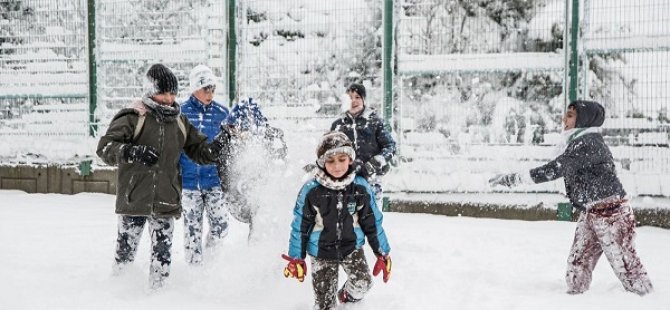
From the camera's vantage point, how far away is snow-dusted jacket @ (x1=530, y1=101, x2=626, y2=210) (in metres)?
4.69

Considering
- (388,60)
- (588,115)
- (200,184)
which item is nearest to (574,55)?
(388,60)

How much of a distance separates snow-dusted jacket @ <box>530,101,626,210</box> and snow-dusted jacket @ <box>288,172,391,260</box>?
1484mm

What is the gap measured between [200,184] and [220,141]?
53 centimetres

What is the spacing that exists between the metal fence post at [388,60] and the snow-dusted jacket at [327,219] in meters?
4.65

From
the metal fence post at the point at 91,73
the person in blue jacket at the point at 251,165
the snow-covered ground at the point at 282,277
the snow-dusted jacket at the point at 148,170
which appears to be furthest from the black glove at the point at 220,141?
the metal fence post at the point at 91,73

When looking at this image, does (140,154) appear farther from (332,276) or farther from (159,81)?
(332,276)

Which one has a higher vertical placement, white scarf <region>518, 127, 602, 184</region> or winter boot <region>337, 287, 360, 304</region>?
white scarf <region>518, 127, 602, 184</region>

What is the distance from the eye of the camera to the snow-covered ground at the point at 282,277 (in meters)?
4.54

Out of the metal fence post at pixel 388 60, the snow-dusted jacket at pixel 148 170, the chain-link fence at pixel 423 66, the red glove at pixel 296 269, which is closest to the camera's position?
the red glove at pixel 296 269

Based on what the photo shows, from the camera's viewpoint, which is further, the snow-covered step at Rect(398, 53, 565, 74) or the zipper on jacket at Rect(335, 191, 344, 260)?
the snow-covered step at Rect(398, 53, 565, 74)

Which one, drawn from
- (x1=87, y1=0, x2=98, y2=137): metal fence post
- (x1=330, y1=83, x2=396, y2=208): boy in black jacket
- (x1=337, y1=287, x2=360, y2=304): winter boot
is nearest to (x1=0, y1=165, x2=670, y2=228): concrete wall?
(x1=87, y1=0, x2=98, y2=137): metal fence post

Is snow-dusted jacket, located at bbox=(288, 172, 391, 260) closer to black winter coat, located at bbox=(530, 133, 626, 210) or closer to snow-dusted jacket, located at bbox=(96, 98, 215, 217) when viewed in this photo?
snow-dusted jacket, located at bbox=(96, 98, 215, 217)

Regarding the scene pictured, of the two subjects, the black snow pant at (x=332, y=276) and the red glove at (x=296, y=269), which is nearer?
the red glove at (x=296, y=269)

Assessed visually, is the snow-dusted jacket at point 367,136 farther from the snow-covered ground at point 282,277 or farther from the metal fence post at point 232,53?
the metal fence post at point 232,53
